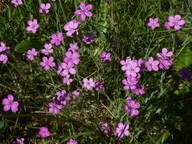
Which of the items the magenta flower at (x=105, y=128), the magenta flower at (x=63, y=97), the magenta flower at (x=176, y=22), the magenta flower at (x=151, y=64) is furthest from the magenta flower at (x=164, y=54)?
the magenta flower at (x=63, y=97)

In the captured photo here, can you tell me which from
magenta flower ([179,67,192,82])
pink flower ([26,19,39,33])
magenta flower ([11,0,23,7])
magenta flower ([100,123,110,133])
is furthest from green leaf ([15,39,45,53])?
magenta flower ([179,67,192,82])

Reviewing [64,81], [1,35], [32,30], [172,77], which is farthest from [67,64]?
[172,77]

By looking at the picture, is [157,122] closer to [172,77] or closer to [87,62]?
[172,77]

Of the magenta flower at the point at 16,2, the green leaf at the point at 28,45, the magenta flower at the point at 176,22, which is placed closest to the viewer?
the magenta flower at the point at 176,22

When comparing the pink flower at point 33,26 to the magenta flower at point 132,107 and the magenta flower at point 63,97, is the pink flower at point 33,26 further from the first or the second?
the magenta flower at point 132,107

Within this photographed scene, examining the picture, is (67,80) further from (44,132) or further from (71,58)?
(44,132)

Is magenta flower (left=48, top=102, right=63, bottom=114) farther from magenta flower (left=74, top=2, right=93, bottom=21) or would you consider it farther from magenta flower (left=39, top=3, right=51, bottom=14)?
magenta flower (left=39, top=3, right=51, bottom=14)
